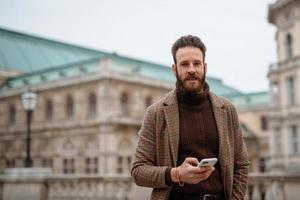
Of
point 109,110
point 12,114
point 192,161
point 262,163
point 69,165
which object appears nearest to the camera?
point 192,161

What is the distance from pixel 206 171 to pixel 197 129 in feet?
1.32

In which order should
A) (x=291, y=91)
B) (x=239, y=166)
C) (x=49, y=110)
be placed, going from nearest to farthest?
(x=239, y=166), (x=291, y=91), (x=49, y=110)

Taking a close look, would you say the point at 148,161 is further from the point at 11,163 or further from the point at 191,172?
the point at 11,163

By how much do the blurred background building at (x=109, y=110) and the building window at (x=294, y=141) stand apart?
0.23 ft

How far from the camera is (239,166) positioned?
3.36 m

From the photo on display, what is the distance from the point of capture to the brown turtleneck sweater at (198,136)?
122 inches

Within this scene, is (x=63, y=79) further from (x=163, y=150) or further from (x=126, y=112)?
(x=163, y=150)

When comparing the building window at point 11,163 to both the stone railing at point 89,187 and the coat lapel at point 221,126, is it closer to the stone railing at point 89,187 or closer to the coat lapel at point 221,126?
the stone railing at point 89,187

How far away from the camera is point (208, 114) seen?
3250 millimetres

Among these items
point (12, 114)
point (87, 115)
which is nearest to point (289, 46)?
point (87, 115)

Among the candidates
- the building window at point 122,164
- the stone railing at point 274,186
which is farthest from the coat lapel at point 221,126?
the building window at point 122,164

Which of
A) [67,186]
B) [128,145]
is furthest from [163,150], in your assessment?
[128,145]

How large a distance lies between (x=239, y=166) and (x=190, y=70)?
0.81 metres

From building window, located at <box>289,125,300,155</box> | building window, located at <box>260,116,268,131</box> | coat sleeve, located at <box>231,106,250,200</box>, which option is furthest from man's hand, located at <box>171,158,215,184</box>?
building window, located at <box>260,116,268,131</box>
